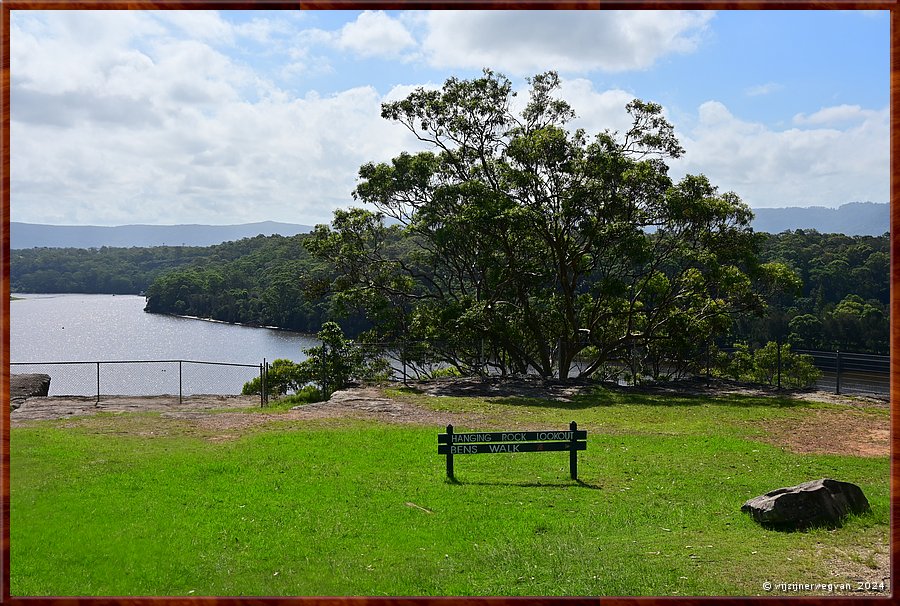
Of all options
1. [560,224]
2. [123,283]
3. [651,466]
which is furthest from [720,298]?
Answer: [123,283]

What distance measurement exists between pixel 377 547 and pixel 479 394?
14.9 meters

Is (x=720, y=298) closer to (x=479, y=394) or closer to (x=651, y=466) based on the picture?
(x=479, y=394)

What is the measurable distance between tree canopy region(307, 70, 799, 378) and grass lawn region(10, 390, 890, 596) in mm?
11339

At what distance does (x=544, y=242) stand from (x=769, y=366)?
1402cm

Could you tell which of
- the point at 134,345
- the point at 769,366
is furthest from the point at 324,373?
the point at 134,345

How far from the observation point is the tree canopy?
2562 centimetres

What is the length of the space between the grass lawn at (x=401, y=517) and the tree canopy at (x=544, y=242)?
11.3 meters

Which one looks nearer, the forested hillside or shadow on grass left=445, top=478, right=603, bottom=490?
shadow on grass left=445, top=478, right=603, bottom=490

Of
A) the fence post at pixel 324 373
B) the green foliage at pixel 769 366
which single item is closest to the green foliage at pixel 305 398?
the fence post at pixel 324 373

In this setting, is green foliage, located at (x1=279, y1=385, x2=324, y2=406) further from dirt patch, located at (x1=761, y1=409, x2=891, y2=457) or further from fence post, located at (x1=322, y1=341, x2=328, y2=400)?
dirt patch, located at (x1=761, y1=409, x2=891, y2=457)

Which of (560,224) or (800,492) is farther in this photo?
(560,224)

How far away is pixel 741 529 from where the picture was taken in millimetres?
8453

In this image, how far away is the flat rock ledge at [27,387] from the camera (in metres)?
21.2

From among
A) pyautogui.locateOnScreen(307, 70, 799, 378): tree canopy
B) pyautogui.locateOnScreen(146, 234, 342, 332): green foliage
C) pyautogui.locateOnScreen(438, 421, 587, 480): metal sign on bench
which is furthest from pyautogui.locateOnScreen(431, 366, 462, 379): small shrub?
pyautogui.locateOnScreen(146, 234, 342, 332): green foliage
